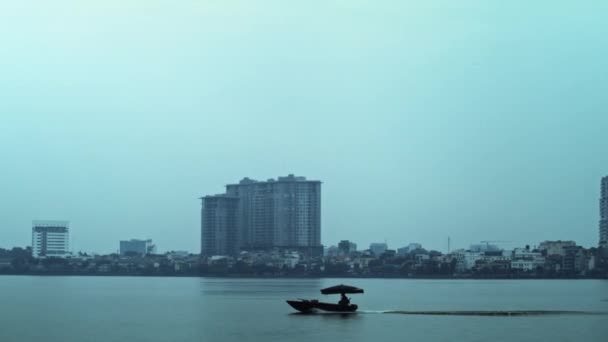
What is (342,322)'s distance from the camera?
136 ft

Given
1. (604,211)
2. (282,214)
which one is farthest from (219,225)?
(604,211)

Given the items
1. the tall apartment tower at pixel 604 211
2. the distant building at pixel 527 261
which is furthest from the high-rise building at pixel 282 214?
the tall apartment tower at pixel 604 211

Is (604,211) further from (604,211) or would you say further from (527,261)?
(527,261)

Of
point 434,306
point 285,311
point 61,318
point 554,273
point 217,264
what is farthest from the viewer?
point 217,264

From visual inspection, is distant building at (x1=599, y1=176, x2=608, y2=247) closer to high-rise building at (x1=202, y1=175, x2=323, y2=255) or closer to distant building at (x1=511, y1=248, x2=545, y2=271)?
distant building at (x1=511, y1=248, x2=545, y2=271)

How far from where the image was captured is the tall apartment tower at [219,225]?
195125mm

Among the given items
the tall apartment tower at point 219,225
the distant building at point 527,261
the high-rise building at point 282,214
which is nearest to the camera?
the distant building at point 527,261

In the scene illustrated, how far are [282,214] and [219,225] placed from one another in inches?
638

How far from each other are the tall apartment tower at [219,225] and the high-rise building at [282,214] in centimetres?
20

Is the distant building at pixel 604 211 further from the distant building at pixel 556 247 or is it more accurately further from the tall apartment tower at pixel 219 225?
the tall apartment tower at pixel 219 225

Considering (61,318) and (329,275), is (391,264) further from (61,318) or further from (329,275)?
(61,318)

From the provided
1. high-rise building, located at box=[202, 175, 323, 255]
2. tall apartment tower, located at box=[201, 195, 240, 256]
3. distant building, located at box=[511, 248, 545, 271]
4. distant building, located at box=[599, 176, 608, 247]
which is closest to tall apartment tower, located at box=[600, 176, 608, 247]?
distant building, located at box=[599, 176, 608, 247]

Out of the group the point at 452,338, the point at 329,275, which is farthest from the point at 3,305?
the point at 329,275

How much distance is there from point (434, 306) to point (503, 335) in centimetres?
2127
